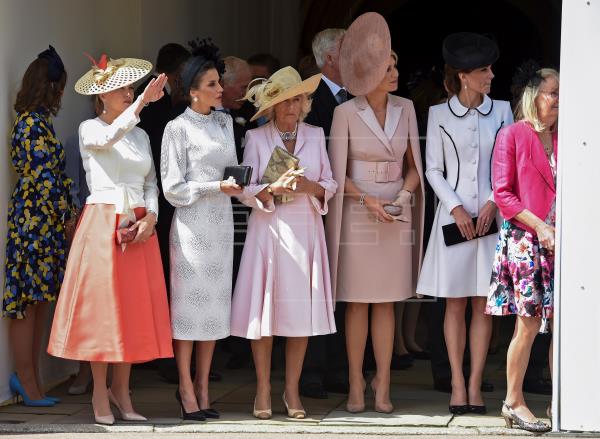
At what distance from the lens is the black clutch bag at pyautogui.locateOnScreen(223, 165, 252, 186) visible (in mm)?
6809

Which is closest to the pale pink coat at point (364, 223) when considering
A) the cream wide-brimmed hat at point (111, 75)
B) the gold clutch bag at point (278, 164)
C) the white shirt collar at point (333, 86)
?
the gold clutch bag at point (278, 164)

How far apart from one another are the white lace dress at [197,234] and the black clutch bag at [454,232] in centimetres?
112

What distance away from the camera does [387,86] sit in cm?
721

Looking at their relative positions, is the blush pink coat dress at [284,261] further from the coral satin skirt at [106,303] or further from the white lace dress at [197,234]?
the coral satin skirt at [106,303]

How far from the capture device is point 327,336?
791 cm

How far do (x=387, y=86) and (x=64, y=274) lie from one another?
75.2 inches

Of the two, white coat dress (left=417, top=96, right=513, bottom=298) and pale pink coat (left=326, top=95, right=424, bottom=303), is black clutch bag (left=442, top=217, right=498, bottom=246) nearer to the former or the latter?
white coat dress (left=417, top=96, right=513, bottom=298)

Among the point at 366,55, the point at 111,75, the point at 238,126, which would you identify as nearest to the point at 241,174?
the point at 111,75

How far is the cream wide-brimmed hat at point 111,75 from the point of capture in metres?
6.97

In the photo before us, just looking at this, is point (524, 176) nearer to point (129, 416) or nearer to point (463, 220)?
point (463, 220)

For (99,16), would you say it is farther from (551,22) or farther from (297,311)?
(551,22)

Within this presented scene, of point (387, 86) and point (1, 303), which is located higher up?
point (387, 86)

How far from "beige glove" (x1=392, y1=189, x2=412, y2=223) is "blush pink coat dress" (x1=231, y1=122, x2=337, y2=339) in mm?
350

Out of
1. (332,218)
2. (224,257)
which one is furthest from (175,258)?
(332,218)
